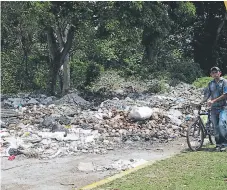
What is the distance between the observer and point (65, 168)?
746 cm

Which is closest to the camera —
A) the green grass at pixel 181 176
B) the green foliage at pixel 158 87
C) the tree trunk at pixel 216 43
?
the green grass at pixel 181 176

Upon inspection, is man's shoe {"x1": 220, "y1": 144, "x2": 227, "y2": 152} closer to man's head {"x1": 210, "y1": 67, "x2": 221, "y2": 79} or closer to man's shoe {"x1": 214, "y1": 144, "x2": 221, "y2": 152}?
man's shoe {"x1": 214, "y1": 144, "x2": 221, "y2": 152}

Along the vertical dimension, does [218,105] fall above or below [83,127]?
above

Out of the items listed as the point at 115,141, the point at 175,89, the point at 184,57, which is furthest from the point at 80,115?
the point at 184,57

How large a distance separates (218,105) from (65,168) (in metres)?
3.26

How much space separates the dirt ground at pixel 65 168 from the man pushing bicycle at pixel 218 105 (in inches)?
34.1

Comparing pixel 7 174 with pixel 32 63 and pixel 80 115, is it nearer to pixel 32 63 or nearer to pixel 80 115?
pixel 80 115

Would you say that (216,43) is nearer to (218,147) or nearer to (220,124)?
(220,124)

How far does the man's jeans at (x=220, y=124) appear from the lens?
8.30 metres

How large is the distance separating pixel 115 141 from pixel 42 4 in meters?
6.79

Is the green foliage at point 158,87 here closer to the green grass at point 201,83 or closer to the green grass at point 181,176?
the green grass at point 201,83

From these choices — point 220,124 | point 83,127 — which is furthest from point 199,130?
point 83,127

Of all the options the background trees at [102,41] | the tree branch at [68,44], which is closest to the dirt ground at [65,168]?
the background trees at [102,41]

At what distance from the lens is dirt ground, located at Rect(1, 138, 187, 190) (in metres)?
6.51
